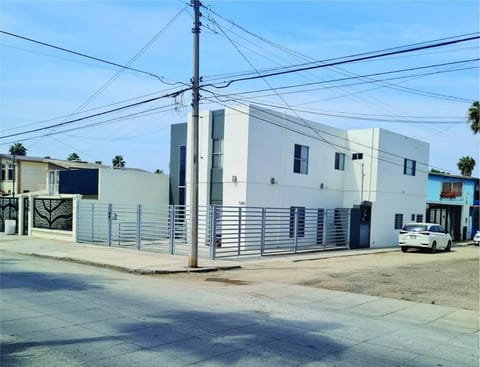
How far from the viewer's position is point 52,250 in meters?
20.6

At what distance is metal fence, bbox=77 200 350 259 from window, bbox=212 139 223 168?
2.67 meters

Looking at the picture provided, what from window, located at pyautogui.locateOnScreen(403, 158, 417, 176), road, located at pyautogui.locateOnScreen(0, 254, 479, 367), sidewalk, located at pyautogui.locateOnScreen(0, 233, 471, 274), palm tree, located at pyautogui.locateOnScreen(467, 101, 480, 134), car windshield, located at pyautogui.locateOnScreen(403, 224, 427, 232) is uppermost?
palm tree, located at pyautogui.locateOnScreen(467, 101, 480, 134)

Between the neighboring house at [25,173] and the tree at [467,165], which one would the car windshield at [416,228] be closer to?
the neighboring house at [25,173]

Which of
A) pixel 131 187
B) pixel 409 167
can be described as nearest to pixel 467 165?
pixel 409 167

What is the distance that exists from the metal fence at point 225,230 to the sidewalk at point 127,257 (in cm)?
94

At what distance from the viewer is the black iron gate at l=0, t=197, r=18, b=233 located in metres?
29.5

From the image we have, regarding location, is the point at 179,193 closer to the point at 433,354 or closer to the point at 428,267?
the point at 428,267

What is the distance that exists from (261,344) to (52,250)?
648 inches

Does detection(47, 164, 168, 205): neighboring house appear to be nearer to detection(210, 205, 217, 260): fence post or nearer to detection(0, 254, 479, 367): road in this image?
detection(210, 205, 217, 260): fence post

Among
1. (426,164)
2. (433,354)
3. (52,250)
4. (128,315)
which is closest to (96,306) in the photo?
(128,315)

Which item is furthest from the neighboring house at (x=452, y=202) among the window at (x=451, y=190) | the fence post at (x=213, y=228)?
the fence post at (x=213, y=228)

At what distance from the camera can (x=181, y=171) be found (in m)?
27.7

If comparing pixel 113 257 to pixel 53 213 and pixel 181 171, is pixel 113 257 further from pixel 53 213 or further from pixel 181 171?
pixel 181 171

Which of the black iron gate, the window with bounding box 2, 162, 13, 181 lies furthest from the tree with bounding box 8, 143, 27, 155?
the black iron gate
